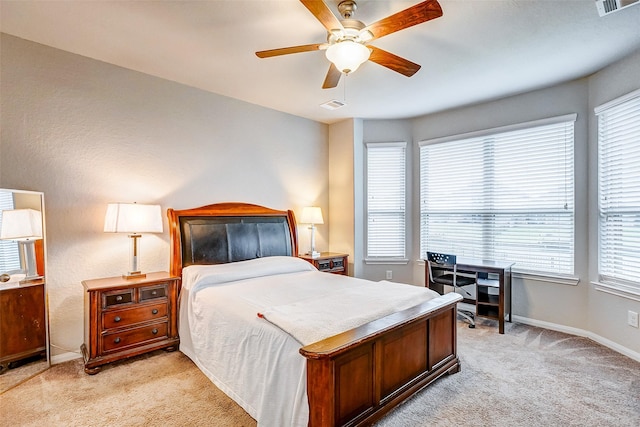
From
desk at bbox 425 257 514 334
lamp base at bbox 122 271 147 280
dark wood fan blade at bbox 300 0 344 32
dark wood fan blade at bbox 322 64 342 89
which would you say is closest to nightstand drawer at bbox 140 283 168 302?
lamp base at bbox 122 271 147 280

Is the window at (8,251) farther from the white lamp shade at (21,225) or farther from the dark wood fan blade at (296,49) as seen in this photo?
the dark wood fan blade at (296,49)

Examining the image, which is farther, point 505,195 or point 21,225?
point 505,195

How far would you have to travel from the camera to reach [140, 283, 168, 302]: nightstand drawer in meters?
2.87

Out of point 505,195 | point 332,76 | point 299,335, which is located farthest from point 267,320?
point 505,195

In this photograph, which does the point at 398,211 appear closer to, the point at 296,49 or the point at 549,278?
the point at 549,278

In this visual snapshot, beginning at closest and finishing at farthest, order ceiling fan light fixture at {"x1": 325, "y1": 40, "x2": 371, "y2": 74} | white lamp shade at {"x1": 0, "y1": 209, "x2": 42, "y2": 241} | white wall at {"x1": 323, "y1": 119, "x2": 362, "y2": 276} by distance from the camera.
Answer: ceiling fan light fixture at {"x1": 325, "y1": 40, "x2": 371, "y2": 74} < white lamp shade at {"x1": 0, "y1": 209, "x2": 42, "y2": 241} < white wall at {"x1": 323, "y1": 119, "x2": 362, "y2": 276}

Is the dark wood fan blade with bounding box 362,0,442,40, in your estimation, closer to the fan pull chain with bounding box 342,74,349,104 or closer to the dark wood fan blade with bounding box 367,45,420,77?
the dark wood fan blade with bounding box 367,45,420,77

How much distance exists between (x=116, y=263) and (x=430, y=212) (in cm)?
402

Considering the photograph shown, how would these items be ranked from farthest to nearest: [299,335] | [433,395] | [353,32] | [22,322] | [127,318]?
[127,318], [22,322], [433,395], [353,32], [299,335]

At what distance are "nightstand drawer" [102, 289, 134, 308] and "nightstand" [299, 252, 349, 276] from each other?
207cm

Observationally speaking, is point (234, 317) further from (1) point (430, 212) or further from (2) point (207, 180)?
(1) point (430, 212)

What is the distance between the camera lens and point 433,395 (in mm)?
2307

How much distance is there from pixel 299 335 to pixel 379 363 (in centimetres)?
57

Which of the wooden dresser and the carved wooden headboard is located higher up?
the carved wooden headboard
